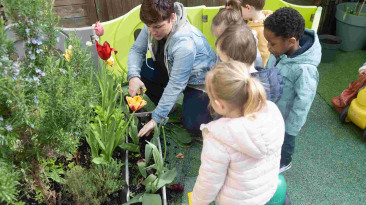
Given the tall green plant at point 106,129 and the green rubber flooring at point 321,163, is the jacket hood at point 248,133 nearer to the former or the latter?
the tall green plant at point 106,129

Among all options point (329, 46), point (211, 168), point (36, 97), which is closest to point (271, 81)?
point (211, 168)

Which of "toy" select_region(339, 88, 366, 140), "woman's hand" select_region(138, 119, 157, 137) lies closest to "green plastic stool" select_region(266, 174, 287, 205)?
"woman's hand" select_region(138, 119, 157, 137)

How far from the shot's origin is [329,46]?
11.2ft

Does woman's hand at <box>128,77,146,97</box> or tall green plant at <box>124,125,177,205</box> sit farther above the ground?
woman's hand at <box>128,77,146,97</box>

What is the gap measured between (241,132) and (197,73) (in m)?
1.07

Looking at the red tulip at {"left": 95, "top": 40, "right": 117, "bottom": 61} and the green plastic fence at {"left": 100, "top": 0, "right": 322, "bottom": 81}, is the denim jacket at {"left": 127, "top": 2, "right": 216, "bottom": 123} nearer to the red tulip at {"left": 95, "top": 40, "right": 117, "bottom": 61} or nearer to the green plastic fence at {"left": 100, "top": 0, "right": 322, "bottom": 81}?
the red tulip at {"left": 95, "top": 40, "right": 117, "bottom": 61}

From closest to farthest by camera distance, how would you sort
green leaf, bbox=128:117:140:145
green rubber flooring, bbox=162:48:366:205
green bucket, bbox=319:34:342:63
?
green leaf, bbox=128:117:140:145, green rubber flooring, bbox=162:48:366:205, green bucket, bbox=319:34:342:63

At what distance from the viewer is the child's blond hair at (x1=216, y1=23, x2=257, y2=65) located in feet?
5.28

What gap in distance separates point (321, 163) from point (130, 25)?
201 cm

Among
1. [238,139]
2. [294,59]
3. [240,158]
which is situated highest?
[294,59]

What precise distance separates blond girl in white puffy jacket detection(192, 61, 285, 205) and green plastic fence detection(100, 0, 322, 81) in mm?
1678

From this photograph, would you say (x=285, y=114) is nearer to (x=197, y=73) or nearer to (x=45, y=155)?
(x=197, y=73)

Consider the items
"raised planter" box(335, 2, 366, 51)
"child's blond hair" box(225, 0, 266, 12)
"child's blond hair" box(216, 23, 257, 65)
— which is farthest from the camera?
"raised planter" box(335, 2, 366, 51)

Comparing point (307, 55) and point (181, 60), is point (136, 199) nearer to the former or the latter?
point (181, 60)
